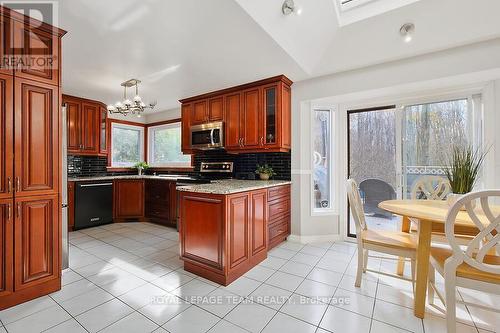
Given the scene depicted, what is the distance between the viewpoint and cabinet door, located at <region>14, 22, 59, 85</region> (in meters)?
1.85

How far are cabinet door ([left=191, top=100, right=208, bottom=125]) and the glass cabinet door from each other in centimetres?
117

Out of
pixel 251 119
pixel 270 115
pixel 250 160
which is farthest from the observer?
pixel 250 160

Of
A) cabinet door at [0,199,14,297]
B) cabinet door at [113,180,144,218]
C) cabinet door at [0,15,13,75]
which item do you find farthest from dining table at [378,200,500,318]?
cabinet door at [113,180,144,218]

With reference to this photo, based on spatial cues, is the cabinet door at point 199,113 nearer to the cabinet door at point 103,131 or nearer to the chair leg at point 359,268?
the cabinet door at point 103,131

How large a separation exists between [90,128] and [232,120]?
294 centimetres

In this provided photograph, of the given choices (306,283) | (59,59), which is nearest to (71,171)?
(59,59)

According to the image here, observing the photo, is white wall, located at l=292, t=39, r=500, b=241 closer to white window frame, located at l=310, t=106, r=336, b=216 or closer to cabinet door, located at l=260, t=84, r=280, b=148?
white window frame, located at l=310, t=106, r=336, b=216

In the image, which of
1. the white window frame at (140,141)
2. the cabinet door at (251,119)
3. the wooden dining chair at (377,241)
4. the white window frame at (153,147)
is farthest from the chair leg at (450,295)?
the white window frame at (140,141)

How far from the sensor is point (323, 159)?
3576 millimetres

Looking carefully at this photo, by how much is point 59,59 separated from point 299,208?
3187 millimetres

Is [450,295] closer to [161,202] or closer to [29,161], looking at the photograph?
[29,161]

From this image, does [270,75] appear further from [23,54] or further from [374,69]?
[23,54]

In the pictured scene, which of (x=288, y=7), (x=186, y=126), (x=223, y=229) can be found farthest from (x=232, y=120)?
(x=223, y=229)

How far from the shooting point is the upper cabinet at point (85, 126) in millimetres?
4199
